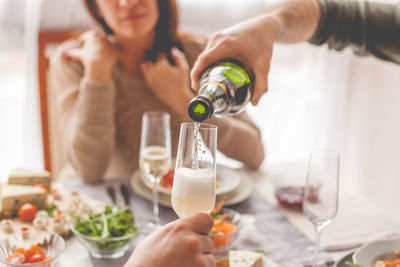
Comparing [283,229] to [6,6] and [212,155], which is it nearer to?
[212,155]

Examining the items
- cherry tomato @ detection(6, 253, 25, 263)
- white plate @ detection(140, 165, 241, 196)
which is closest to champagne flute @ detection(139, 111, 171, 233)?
white plate @ detection(140, 165, 241, 196)

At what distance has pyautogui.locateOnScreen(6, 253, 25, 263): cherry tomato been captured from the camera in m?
0.88

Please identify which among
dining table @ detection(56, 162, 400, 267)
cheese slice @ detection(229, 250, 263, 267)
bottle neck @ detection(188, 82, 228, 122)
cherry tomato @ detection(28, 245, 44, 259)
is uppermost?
bottle neck @ detection(188, 82, 228, 122)

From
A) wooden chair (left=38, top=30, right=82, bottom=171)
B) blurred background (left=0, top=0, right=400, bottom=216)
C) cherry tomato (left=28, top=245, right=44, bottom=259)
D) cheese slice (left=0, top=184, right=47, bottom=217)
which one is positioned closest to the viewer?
cherry tomato (left=28, top=245, right=44, bottom=259)

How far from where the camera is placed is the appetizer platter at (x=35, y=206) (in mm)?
1091

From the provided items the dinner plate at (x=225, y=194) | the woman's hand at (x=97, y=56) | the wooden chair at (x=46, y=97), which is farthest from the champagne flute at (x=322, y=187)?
the wooden chair at (x=46, y=97)

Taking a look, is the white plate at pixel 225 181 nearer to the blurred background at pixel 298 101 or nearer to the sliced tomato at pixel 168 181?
the sliced tomato at pixel 168 181

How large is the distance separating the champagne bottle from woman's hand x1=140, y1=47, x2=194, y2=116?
0.69 m

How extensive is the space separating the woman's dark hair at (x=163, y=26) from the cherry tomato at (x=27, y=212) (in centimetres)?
88

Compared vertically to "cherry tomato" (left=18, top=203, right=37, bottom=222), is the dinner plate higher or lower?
lower

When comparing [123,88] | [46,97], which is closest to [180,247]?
[123,88]

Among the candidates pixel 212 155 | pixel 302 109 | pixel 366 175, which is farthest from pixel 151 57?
pixel 366 175

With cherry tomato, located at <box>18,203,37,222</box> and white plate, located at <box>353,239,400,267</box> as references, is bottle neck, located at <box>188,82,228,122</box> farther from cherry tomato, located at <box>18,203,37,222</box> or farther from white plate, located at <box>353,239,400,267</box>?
cherry tomato, located at <box>18,203,37,222</box>

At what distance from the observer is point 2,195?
3.87 feet
